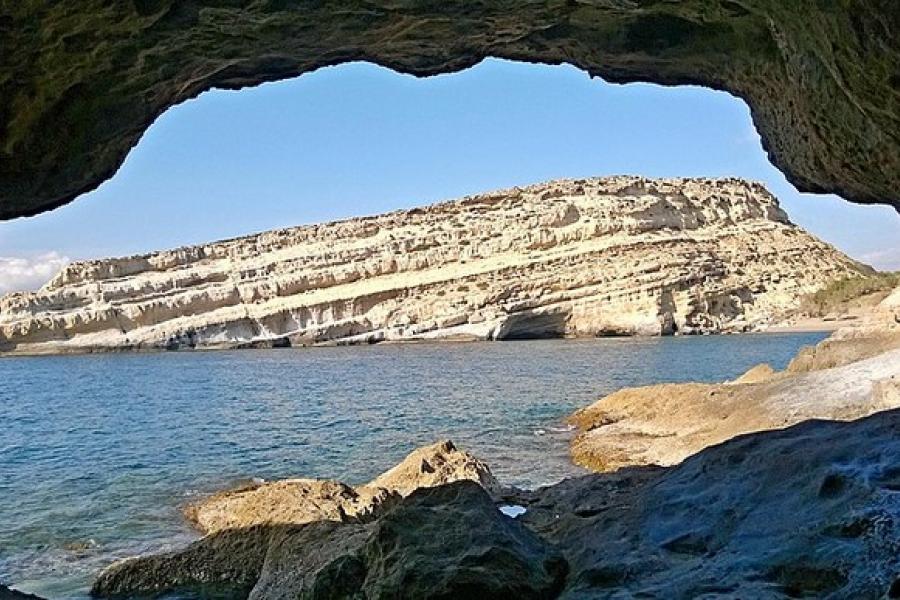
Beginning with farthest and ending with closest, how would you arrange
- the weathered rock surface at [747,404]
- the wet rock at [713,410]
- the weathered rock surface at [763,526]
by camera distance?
the weathered rock surface at [747,404], the wet rock at [713,410], the weathered rock surface at [763,526]

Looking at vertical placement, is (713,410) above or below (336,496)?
below

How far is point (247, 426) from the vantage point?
31.4 m

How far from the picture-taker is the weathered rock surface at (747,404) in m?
14.1

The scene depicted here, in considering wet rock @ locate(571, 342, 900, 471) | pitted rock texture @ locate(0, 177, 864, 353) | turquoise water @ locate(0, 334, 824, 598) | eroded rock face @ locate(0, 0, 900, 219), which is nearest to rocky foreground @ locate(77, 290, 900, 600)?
eroded rock face @ locate(0, 0, 900, 219)

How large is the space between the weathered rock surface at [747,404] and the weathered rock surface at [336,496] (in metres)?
4.23

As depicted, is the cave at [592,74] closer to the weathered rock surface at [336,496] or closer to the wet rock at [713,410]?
the weathered rock surface at [336,496]

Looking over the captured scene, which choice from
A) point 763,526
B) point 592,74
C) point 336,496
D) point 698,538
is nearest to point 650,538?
point 698,538

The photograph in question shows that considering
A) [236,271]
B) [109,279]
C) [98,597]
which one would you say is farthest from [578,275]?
[98,597]

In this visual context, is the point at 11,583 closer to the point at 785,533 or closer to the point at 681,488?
the point at 681,488

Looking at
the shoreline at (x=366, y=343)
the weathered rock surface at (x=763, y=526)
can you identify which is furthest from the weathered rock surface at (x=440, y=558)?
the shoreline at (x=366, y=343)

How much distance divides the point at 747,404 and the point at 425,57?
1089 centimetres

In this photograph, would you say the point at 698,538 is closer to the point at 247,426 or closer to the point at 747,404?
the point at 747,404

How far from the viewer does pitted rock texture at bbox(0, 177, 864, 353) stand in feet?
273

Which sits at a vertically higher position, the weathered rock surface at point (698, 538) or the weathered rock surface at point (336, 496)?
→ the weathered rock surface at point (698, 538)
